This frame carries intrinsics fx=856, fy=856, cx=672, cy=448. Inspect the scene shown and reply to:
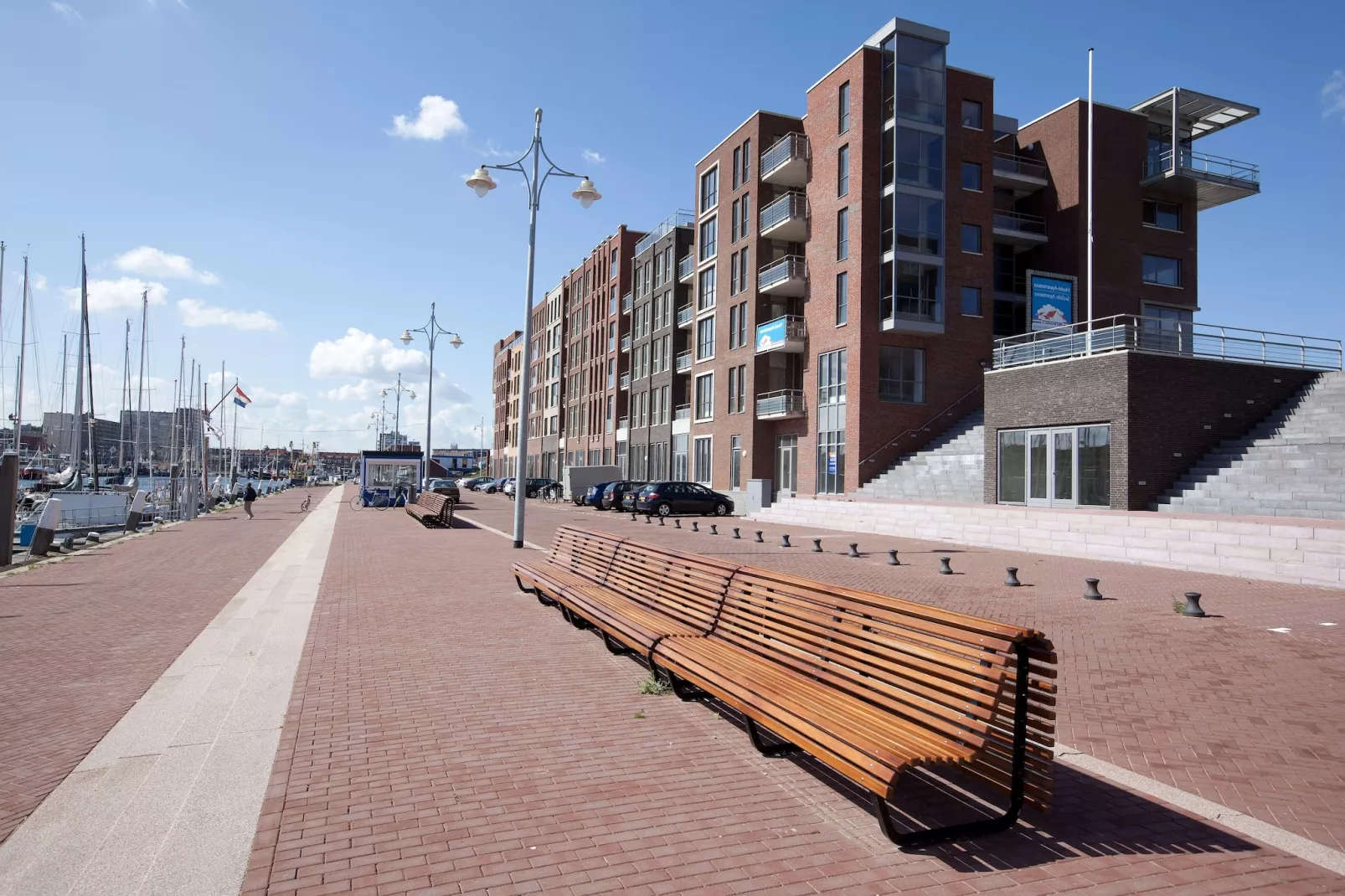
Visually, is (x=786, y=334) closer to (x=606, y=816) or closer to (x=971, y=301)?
(x=971, y=301)

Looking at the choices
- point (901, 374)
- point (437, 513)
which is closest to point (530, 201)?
point (437, 513)

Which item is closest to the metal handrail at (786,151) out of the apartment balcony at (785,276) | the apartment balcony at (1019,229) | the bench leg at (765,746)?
the apartment balcony at (785,276)

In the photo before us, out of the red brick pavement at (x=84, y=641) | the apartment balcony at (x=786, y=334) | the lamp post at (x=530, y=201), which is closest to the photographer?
the red brick pavement at (x=84, y=641)

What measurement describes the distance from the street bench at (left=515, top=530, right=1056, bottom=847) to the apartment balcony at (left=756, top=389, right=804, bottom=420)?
32.6m

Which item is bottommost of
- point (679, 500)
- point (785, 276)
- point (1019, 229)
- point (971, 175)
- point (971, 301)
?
point (679, 500)

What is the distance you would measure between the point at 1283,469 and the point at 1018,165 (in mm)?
24274

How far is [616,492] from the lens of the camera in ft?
143

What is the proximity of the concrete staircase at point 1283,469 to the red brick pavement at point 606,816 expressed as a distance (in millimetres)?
17144

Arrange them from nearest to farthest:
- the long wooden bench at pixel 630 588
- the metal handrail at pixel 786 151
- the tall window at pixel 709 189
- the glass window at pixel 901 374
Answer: the long wooden bench at pixel 630 588
the glass window at pixel 901 374
the metal handrail at pixel 786 151
the tall window at pixel 709 189

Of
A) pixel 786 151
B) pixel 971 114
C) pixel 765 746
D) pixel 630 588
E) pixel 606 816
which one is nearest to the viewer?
pixel 606 816

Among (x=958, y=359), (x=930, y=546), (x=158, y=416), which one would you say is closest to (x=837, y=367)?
(x=958, y=359)

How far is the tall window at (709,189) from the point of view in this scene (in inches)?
1847

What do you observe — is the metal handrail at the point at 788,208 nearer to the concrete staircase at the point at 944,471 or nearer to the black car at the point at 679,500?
the concrete staircase at the point at 944,471

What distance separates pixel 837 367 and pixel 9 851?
34.2 metres
